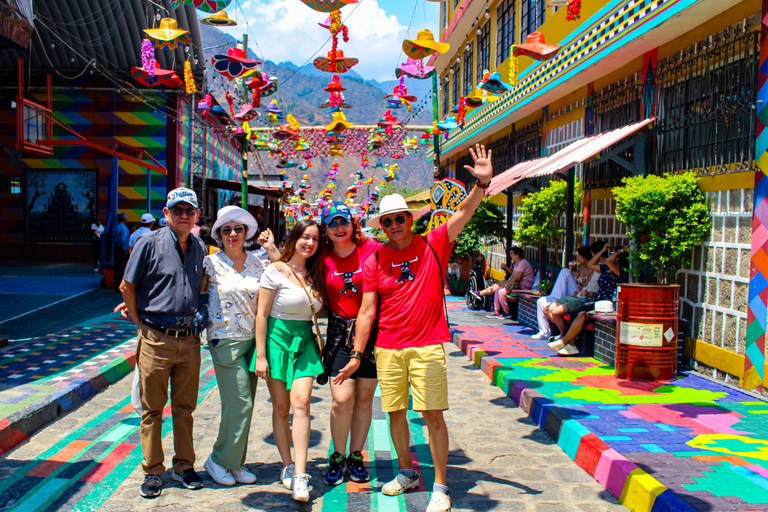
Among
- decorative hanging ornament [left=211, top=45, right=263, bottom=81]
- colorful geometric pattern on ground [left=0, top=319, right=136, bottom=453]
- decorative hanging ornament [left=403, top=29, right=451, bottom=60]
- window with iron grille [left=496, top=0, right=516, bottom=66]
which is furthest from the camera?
window with iron grille [left=496, top=0, right=516, bottom=66]

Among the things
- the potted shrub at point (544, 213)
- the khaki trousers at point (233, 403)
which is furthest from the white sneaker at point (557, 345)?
the khaki trousers at point (233, 403)

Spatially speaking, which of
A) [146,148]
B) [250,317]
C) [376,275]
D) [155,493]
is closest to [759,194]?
[376,275]

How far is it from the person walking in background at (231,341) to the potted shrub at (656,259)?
4.24 metres

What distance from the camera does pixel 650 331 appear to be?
267 inches

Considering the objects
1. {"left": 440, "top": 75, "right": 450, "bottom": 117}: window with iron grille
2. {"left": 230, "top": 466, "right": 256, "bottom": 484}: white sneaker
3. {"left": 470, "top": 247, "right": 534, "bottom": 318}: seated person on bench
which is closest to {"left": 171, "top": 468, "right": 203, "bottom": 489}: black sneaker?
{"left": 230, "top": 466, "right": 256, "bottom": 484}: white sneaker

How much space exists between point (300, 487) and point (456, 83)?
75.5 feet

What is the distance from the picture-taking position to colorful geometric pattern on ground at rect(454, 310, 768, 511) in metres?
3.92

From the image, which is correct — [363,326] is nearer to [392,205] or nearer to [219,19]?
[392,205]

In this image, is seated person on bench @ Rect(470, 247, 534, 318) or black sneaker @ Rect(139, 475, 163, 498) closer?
black sneaker @ Rect(139, 475, 163, 498)

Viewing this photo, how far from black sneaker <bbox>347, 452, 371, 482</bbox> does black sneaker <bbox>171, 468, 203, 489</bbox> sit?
0.98m

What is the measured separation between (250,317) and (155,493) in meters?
1.23

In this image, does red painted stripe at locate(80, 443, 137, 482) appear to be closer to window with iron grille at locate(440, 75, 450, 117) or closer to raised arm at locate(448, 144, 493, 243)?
raised arm at locate(448, 144, 493, 243)

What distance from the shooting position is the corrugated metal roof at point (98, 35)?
18891 mm

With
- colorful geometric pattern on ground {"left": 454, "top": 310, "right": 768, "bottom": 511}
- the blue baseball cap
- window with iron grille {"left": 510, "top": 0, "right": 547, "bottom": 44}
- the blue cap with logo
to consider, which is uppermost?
window with iron grille {"left": 510, "top": 0, "right": 547, "bottom": 44}
